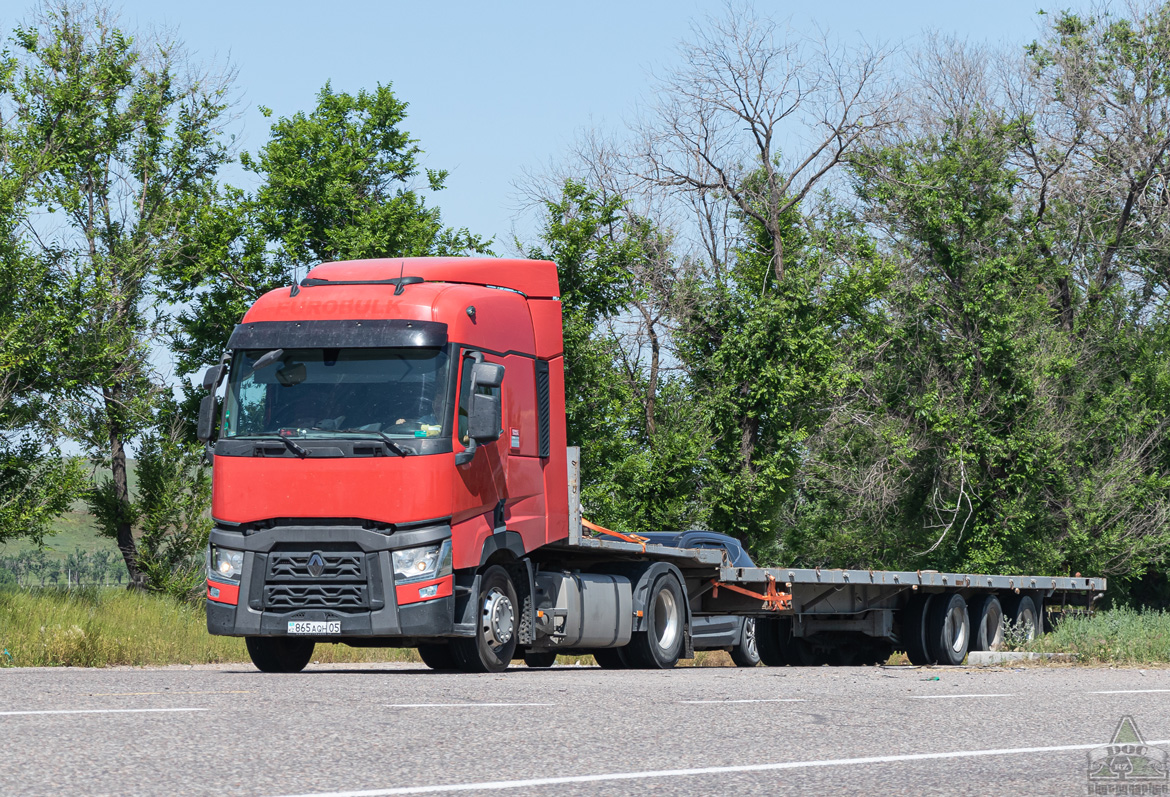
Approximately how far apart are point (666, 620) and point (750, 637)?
358 centimetres

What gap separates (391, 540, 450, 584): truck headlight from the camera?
12.3 metres

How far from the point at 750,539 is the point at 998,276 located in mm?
9642

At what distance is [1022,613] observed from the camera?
21781 millimetres

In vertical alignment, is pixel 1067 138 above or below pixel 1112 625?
above

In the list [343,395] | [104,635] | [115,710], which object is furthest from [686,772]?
[104,635]

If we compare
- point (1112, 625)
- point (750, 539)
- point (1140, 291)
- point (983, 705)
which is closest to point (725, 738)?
point (983, 705)

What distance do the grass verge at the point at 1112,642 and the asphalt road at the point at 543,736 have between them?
5.37m

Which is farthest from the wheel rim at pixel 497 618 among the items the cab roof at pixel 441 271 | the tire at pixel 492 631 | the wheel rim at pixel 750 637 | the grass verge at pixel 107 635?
the wheel rim at pixel 750 637

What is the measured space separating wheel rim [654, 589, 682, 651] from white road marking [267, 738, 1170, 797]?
8625 mm

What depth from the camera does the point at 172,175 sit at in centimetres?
3522

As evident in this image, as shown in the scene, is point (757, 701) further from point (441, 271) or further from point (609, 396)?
point (609, 396)

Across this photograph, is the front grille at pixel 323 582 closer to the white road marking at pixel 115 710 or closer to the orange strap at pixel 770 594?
the white road marking at pixel 115 710

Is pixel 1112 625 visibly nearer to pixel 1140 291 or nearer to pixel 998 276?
pixel 998 276
